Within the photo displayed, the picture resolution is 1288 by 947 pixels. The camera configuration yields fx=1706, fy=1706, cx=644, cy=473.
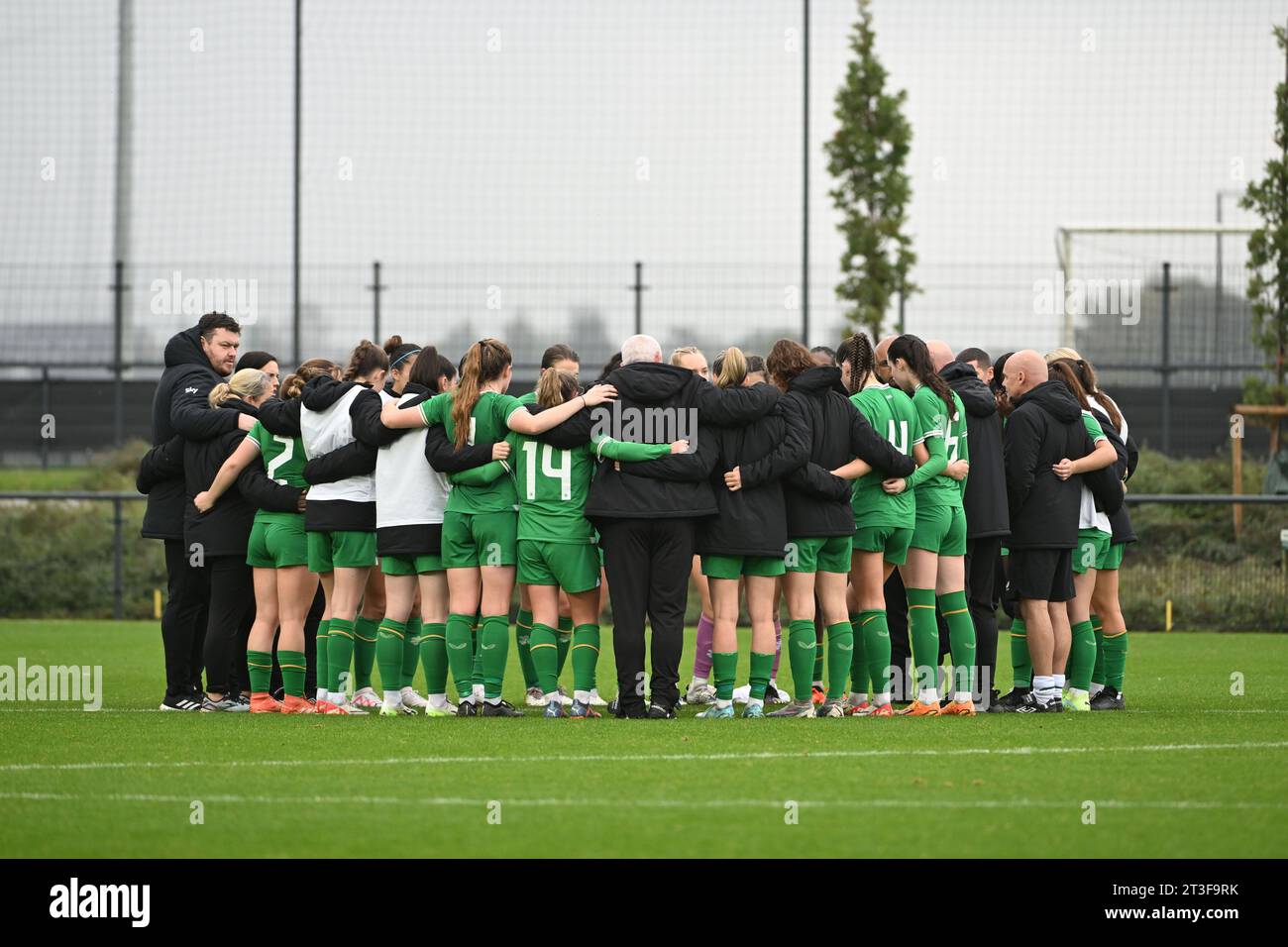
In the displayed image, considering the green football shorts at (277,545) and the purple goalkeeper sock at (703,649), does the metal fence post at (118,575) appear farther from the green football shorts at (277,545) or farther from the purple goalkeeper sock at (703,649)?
the purple goalkeeper sock at (703,649)

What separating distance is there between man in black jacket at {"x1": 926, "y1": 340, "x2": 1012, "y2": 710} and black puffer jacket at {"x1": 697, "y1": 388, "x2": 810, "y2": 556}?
3.61 feet

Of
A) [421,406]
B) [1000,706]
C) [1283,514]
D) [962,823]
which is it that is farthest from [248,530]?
[1283,514]

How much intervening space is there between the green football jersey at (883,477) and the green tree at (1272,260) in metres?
10.2

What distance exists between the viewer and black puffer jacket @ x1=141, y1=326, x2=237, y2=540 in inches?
364

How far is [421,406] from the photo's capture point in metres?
8.68

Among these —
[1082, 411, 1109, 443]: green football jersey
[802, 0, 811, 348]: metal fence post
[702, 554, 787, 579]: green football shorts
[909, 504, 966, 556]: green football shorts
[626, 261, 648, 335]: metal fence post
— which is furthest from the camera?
[626, 261, 648, 335]: metal fence post

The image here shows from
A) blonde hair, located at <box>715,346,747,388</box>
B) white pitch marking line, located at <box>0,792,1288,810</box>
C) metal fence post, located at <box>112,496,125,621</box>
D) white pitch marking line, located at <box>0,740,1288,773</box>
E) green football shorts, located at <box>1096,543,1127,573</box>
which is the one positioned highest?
blonde hair, located at <box>715,346,747,388</box>

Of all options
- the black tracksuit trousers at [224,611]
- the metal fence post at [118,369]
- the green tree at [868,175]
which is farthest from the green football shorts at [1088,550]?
the metal fence post at [118,369]

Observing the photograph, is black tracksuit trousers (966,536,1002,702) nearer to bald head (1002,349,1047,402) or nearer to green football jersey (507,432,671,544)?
bald head (1002,349,1047,402)

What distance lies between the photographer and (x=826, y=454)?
8.74 metres

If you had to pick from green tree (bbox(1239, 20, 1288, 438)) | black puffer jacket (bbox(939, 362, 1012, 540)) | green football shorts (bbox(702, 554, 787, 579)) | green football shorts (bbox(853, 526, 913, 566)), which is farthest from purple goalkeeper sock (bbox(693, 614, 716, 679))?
green tree (bbox(1239, 20, 1288, 438))
